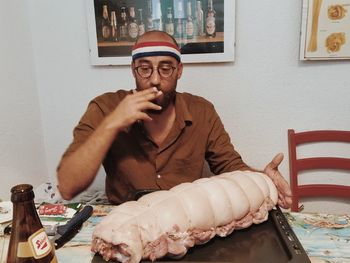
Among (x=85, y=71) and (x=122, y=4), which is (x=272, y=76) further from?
(x=85, y=71)

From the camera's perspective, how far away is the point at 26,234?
61cm

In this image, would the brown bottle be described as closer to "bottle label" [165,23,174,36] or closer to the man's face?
the man's face

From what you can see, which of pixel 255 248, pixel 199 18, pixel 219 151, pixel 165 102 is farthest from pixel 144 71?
pixel 255 248

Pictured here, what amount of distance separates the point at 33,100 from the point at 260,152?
50.7 inches

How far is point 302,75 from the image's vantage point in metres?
1.60

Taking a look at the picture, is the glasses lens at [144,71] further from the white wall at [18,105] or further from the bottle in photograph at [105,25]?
the white wall at [18,105]

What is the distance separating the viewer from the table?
0.78 meters

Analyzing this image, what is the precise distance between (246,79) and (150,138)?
66 cm

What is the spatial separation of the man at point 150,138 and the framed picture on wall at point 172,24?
31cm

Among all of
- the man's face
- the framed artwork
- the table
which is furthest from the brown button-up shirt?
the framed artwork

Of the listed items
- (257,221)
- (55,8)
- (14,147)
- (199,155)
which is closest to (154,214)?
(257,221)

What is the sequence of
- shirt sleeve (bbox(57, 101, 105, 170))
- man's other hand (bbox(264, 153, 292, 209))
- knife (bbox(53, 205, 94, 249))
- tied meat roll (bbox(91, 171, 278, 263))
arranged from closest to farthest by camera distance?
tied meat roll (bbox(91, 171, 278, 263)) < knife (bbox(53, 205, 94, 249)) < man's other hand (bbox(264, 153, 292, 209)) < shirt sleeve (bbox(57, 101, 105, 170))

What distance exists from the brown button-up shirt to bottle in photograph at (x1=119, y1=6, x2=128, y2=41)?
0.43 meters

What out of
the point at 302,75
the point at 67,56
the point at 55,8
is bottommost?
the point at 302,75
